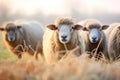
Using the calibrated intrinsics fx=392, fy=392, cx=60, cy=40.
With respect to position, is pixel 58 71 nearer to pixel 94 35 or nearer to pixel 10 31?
pixel 94 35

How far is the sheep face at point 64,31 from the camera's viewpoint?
961cm

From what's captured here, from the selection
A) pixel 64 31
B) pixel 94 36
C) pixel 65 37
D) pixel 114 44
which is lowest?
pixel 114 44

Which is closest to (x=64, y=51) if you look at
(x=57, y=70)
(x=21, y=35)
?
(x=57, y=70)

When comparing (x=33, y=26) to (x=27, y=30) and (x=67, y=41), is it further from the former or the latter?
(x=67, y=41)

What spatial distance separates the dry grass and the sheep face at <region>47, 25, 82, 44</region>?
13.1 feet

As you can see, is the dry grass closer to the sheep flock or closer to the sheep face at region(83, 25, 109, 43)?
the sheep flock

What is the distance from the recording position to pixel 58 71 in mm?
5090

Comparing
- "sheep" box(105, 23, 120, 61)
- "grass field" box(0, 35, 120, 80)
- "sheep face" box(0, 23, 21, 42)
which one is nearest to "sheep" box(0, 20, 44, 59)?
"sheep face" box(0, 23, 21, 42)

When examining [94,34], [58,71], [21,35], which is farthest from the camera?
[21,35]

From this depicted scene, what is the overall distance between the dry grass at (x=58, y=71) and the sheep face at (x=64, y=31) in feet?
13.1

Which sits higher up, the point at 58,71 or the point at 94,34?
the point at 58,71

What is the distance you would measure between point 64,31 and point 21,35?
3.79 metres

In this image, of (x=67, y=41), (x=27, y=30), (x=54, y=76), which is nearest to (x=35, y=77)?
(x=54, y=76)

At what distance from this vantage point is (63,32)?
9.77 meters
